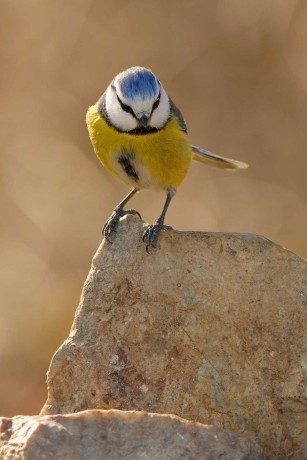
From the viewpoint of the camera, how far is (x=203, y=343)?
3.88 m

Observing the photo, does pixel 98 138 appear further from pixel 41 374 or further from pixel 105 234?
pixel 41 374

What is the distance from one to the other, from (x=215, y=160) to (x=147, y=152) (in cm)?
136

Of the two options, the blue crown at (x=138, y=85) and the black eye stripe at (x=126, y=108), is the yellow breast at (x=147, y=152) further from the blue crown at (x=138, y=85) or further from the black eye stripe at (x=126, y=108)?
the blue crown at (x=138, y=85)

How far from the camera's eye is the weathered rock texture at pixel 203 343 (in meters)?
3.77

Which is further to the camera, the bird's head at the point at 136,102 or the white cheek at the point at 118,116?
the white cheek at the point at 118,116

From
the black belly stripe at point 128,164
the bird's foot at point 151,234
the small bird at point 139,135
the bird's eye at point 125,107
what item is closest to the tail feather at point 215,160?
the small bird at point 139,135

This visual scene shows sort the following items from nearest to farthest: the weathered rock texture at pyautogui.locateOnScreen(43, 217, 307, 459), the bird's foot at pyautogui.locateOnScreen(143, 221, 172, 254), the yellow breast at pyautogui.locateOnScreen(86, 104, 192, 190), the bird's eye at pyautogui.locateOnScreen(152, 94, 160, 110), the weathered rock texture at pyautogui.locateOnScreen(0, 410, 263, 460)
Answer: the weathered rock texture at pyautogui.locateOnScreen(0, 410, 263, 460)
the weathered rock texture at pyautogui.locateOnScreen(43, 217, 307, 459)
the bird's foot at pyautogui.locateOnScreen(143, 221, 172, 254)
the bird's eye at pyautogui.locateOnScreen(152, 94, 160, 110)
the yellow breast at pyautogui.locateOnScreen(86, 104, 192, 190)

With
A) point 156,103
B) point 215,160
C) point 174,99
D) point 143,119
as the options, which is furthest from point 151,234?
point 174,99

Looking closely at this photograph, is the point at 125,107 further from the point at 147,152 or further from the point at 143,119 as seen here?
the point at 147,152

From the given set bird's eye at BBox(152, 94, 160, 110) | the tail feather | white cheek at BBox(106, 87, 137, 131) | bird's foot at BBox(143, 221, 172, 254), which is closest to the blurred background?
the tail feather

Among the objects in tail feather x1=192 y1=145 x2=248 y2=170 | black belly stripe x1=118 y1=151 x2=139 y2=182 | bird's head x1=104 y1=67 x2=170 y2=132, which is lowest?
black belly stripe x1=118 y1=151 x2=139 y2=182

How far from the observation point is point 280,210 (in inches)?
351

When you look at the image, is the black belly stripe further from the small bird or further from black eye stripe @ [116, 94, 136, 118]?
black eye stripe @ [116, 94, 136, 118]

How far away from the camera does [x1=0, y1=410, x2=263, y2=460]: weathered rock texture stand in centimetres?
322
